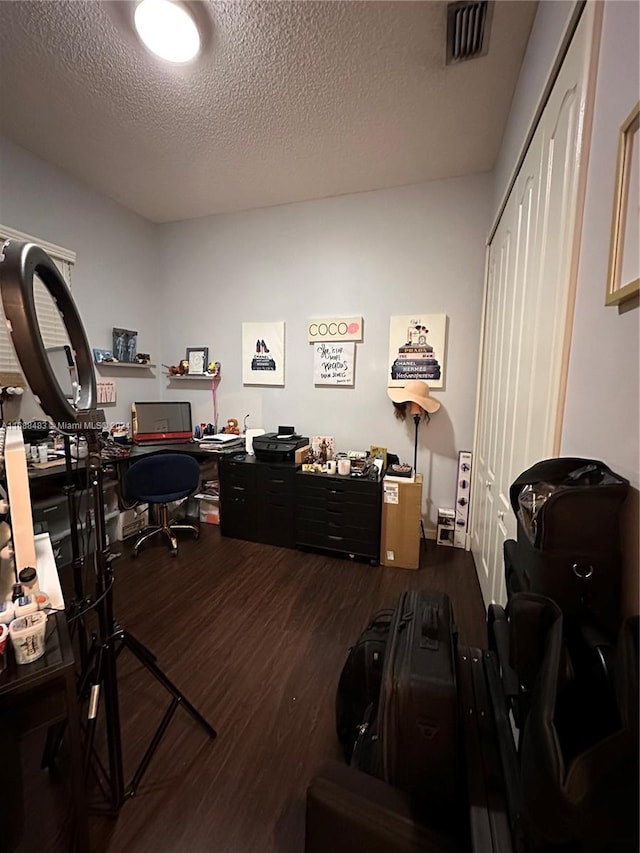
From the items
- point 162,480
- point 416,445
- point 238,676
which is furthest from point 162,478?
point 416,445

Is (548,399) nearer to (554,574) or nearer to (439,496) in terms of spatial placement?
(554,574)

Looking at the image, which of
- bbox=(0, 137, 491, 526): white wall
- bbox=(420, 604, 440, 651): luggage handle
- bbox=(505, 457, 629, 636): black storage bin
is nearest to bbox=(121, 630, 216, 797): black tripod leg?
bbox=(420, 604, 440, 651): luggage handle

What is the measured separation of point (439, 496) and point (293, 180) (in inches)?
118

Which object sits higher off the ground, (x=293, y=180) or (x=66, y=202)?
(x=293, y=180)

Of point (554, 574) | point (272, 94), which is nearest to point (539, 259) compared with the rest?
point (554, 574)

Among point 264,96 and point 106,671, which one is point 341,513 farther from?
point 264,96

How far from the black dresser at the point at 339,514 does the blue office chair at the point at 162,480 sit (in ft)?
3.02

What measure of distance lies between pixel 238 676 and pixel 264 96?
315 cm

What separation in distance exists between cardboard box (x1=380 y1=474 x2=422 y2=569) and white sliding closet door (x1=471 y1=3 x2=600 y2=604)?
472 mm

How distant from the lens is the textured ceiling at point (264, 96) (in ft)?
5.10

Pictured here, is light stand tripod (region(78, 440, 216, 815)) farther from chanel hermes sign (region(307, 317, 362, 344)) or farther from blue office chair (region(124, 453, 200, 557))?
chanel hermes sign (region(307, 317, 362, 344))

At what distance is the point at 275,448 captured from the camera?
3.00m

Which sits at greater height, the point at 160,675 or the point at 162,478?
the point at 162,478

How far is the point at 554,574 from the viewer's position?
0.65 m
